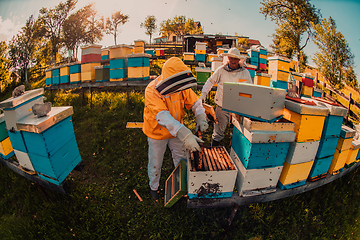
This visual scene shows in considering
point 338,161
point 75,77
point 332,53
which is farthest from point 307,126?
point 332,53

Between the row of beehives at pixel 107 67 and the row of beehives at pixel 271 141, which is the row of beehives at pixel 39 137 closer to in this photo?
the row of beehives at pixel 271 141

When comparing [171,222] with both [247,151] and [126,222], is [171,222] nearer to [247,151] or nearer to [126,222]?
[126,222]

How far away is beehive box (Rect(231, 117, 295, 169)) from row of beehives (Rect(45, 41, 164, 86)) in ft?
12.8

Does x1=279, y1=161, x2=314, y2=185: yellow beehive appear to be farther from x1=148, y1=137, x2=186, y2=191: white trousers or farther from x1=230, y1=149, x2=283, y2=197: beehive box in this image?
x1=148, y1=137, x2=186, y2=191: white trousers

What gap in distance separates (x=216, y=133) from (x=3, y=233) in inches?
155

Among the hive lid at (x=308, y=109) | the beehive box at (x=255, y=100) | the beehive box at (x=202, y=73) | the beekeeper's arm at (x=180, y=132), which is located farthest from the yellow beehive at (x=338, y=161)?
the beehive box at (x=202, y=73)

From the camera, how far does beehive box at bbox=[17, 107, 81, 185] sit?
1.90m

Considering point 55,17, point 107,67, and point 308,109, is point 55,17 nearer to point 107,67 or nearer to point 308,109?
point 107,67


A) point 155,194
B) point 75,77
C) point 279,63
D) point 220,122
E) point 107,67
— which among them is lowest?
point 155,194

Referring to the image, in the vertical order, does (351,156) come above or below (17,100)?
below

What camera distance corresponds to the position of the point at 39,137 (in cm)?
191

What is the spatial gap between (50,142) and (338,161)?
3.99 metres

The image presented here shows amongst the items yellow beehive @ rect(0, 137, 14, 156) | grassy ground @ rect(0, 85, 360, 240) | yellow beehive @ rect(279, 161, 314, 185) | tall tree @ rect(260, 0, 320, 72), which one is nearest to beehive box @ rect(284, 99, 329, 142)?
yellow beehive @ rect(279, 161, 314, 185)

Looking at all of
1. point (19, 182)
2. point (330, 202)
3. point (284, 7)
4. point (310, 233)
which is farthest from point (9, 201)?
point (284, 7)
